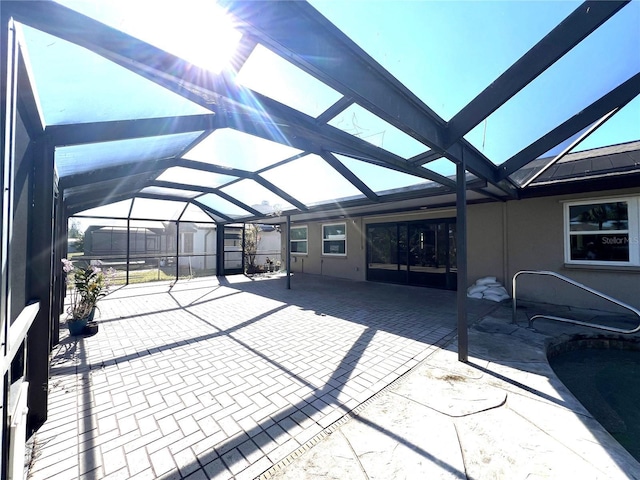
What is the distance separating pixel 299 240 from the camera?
12484 millimetres

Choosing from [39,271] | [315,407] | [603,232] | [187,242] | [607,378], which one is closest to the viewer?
[39,271]

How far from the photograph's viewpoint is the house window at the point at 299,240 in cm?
1218

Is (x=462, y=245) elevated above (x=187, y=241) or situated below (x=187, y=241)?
below

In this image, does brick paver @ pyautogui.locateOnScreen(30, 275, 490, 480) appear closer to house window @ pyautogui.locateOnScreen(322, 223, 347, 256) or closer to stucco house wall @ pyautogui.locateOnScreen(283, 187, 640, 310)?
stucco house wall @ pyautogui.locateOnScreen(283, 187, 640, 310)

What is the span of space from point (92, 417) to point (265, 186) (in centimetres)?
506

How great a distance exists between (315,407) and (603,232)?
638 centimetres

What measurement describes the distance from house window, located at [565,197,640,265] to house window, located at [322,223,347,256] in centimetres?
635

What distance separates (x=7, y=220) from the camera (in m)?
1.07

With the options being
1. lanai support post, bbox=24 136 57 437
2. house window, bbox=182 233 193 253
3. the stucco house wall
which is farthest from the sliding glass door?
house window, bbox=182 233 193 253

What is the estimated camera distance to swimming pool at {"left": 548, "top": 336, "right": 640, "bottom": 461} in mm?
2318

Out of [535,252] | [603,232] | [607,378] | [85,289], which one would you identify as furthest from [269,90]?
[603,232]

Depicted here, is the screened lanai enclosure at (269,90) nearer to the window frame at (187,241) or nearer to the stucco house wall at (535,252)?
the stucco house wall at (535,252)

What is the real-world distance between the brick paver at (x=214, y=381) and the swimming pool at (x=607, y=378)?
140 cm

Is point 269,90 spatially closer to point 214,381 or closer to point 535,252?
point 214,381
